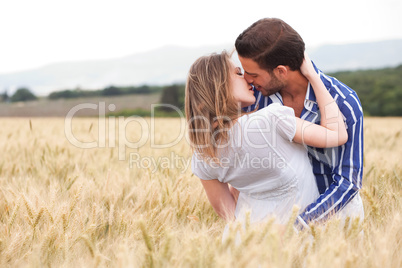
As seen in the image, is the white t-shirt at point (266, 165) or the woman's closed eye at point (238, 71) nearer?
the white t-shirt at point (266, 165)

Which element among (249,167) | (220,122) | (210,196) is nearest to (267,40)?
(220,122)

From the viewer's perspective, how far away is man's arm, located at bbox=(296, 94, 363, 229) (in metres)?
1.57

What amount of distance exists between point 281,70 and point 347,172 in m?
0.54

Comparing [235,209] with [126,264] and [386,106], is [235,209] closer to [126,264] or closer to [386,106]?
[126,264]

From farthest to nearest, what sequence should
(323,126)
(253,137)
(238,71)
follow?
(238,71) → (323,126) → (253,137)

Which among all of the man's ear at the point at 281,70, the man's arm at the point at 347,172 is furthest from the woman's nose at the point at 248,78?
the man's arm at the point at 347,172

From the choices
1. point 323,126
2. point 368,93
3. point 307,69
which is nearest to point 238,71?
point 307,69

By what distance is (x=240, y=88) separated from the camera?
1650 mm

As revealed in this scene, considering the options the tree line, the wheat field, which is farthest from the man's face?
the tree line

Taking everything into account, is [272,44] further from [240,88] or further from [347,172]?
[347,172]

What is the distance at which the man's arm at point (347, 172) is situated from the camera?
157 cm

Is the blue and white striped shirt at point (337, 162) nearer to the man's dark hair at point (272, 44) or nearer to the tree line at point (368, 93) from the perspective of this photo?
the man's dark hair at point (272, 44)

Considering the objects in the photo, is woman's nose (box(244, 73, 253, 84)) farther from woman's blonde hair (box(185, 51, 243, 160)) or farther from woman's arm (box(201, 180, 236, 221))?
woman's arm (box(201, 180, 236, 221))

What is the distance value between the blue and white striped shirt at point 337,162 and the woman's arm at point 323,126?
8 centimetres
